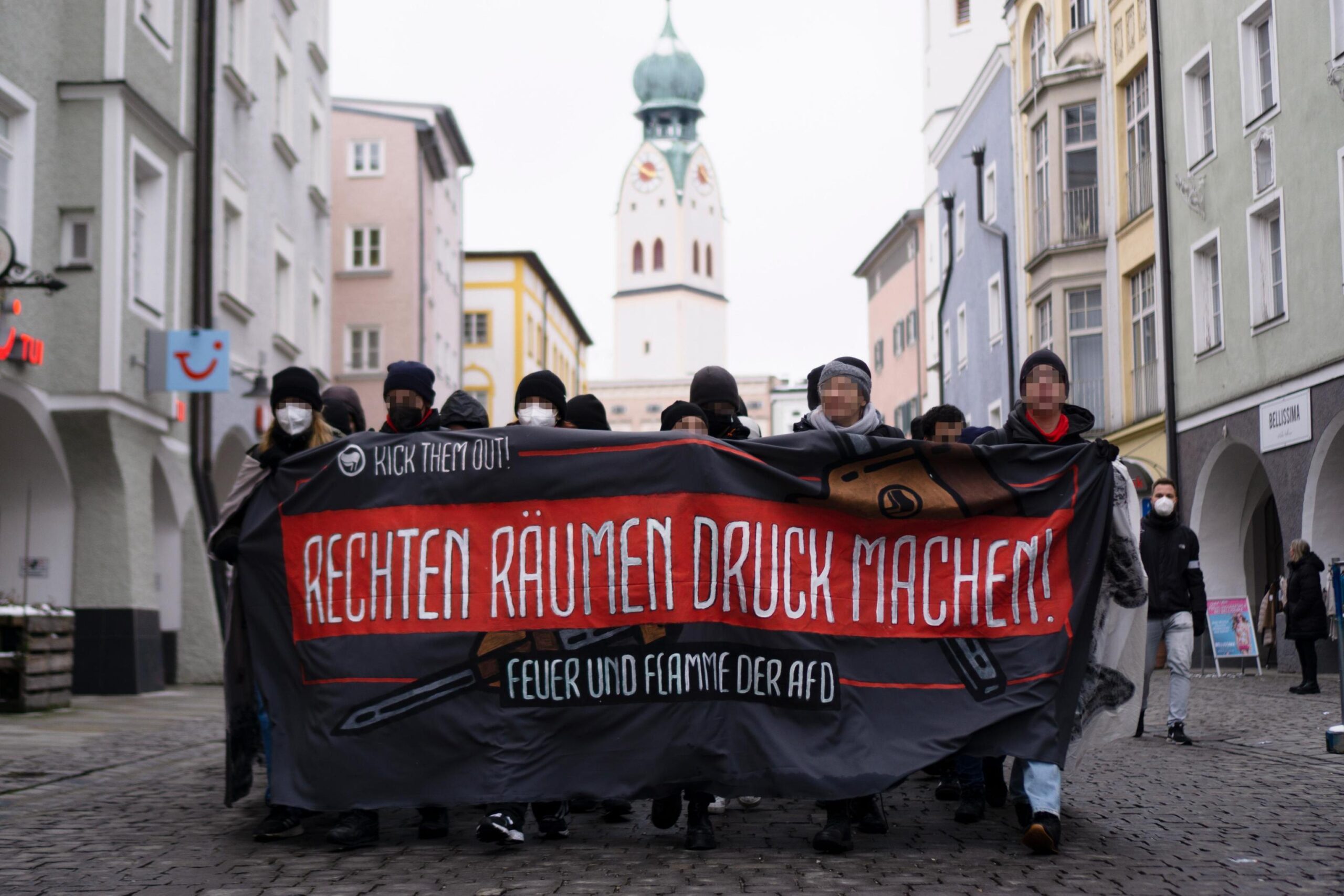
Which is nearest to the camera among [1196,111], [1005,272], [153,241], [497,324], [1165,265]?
[153,241]

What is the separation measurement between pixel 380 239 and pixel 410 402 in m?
40.3

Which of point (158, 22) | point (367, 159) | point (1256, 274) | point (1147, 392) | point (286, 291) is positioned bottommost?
point (1147, 392)

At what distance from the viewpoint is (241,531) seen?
7.96 m

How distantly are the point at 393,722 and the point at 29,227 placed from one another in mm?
11769

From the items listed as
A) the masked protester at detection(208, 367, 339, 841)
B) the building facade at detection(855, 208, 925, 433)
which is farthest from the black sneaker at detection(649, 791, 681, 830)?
the building facade at detection(855, 208, 925, 433)

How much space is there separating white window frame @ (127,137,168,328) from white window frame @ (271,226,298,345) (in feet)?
22.6

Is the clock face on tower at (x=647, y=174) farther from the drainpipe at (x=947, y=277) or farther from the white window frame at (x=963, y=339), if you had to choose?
the white window frame at (x=963, y=339)

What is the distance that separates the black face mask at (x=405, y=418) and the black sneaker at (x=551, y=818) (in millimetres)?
1889

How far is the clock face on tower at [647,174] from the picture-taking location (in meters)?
136

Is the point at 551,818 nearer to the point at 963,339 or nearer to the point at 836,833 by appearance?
the point at 836,833

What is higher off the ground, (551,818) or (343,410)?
(343,410)

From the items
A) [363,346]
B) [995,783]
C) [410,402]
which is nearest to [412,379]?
[410,402]

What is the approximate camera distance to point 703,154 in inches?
5433

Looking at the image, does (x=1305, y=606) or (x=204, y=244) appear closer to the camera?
(x=1305, y=606)
